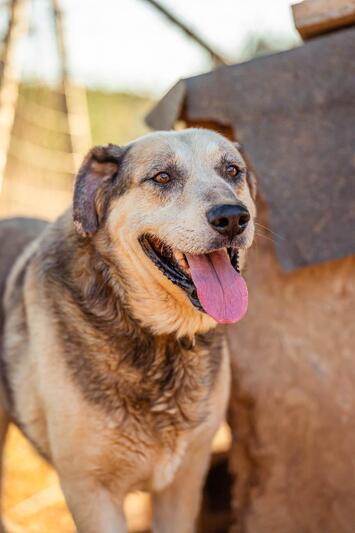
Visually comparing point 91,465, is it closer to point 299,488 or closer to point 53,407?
point 53,407

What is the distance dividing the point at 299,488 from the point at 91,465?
133 cm

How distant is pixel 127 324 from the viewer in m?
3.09

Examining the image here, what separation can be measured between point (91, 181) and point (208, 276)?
64cm

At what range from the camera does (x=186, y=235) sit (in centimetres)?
275

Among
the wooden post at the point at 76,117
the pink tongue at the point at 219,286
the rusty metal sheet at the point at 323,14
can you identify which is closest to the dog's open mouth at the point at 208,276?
the pink tongue at the point at 219,286

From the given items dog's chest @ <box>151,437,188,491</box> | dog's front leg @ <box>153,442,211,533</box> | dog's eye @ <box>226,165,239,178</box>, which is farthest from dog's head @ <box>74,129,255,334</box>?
dog's front leg @ <box>153,442,211,533</box>

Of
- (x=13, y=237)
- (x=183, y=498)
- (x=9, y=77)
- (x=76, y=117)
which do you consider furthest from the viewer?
(x=76, y=117)

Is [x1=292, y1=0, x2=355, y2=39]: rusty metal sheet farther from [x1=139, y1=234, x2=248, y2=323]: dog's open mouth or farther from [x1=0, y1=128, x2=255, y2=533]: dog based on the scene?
[x1=139, y1=234, x2=248, y2=323]: dog's open mouth

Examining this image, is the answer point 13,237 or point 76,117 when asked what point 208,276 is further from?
point 76,117

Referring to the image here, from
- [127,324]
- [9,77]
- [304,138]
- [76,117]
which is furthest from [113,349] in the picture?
[76,117]

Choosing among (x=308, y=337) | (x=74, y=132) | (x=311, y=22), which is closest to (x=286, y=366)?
(x=308, y=337)

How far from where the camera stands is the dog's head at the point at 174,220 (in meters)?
2.75

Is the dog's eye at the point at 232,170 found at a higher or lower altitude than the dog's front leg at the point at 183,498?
higher

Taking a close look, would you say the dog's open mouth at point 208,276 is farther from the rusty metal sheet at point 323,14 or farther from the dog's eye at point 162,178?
the rusty metal sheet at point 323,14
